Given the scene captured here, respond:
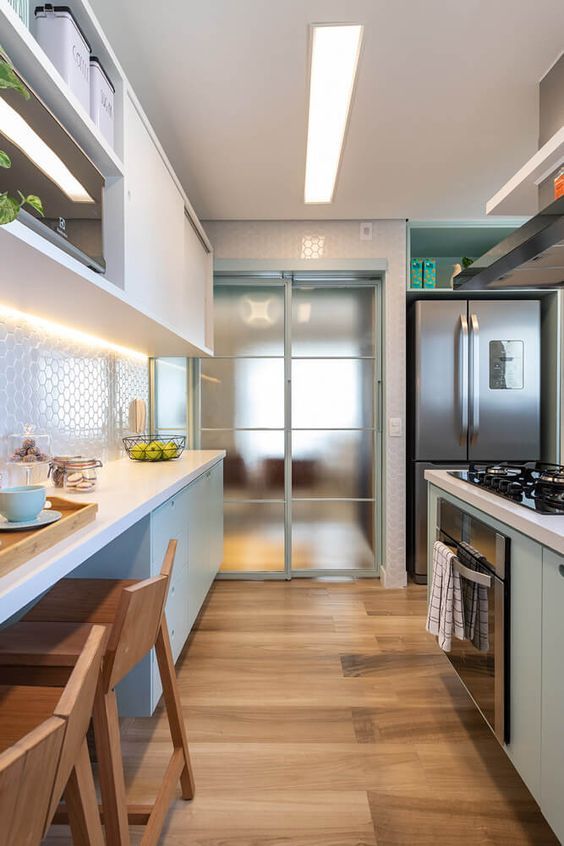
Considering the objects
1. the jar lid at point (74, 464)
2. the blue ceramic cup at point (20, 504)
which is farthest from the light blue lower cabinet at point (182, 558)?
the blue ceramic cup at point (20, 504)

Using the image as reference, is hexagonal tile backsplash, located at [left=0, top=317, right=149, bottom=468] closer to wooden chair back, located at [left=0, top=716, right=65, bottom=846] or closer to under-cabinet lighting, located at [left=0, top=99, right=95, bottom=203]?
under-cabinet lighting, located at [left=0, top=99, right=95, bottom=203]

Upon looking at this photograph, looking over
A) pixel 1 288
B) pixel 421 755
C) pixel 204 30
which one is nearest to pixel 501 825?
pixel 421 755

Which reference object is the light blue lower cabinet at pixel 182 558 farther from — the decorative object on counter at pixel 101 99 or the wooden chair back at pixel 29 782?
the decorative object on counter at pixel 101 99

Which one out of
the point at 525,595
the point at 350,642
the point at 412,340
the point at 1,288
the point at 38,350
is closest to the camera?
the point at 525,595

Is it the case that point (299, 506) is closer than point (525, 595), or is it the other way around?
point (525, 595)

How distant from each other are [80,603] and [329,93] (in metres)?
2.01

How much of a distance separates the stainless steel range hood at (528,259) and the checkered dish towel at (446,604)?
1078mm

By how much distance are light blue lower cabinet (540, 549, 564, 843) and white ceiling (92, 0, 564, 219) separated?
65.7 inches

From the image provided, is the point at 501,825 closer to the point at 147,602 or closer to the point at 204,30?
the point at 147,602

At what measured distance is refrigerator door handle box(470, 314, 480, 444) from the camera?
3.28 metres

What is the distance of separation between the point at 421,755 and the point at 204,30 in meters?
2.55

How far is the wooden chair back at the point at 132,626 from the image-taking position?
94 centimetres

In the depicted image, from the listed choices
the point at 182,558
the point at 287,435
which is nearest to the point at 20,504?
the point at 182,558

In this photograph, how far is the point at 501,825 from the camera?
141cm
